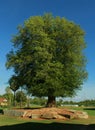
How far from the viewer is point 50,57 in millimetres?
44719

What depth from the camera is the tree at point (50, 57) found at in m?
44.7

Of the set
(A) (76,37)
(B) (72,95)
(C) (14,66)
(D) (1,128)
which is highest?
(A) (76,37)

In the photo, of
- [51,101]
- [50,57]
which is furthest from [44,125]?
[51,101]

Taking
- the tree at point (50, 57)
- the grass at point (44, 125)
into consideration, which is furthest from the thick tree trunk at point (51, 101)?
the grass at point (44, 125)

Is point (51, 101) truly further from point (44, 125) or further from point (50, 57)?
point (44, 125)

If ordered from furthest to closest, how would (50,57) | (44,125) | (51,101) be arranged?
(51,101) → (50,57) → (44,125)

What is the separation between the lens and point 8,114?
3991cm

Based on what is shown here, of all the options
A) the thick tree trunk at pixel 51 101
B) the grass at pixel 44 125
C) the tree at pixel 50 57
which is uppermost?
the tree at pixel 50 57

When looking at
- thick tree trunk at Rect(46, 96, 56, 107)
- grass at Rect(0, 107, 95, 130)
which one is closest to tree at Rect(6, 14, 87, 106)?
thick tree trunk at Rect(46, 96, 56, 107)

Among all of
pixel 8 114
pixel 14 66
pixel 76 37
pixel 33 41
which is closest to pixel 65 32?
pixel 76 37

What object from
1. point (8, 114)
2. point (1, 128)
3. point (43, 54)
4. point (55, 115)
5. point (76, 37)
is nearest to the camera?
point (1, 128)

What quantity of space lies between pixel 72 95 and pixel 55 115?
43.2ft

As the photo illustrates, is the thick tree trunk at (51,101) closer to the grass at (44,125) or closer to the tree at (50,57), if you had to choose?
the tree at (50,57)

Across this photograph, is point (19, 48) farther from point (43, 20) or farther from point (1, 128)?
point (1, 128)
